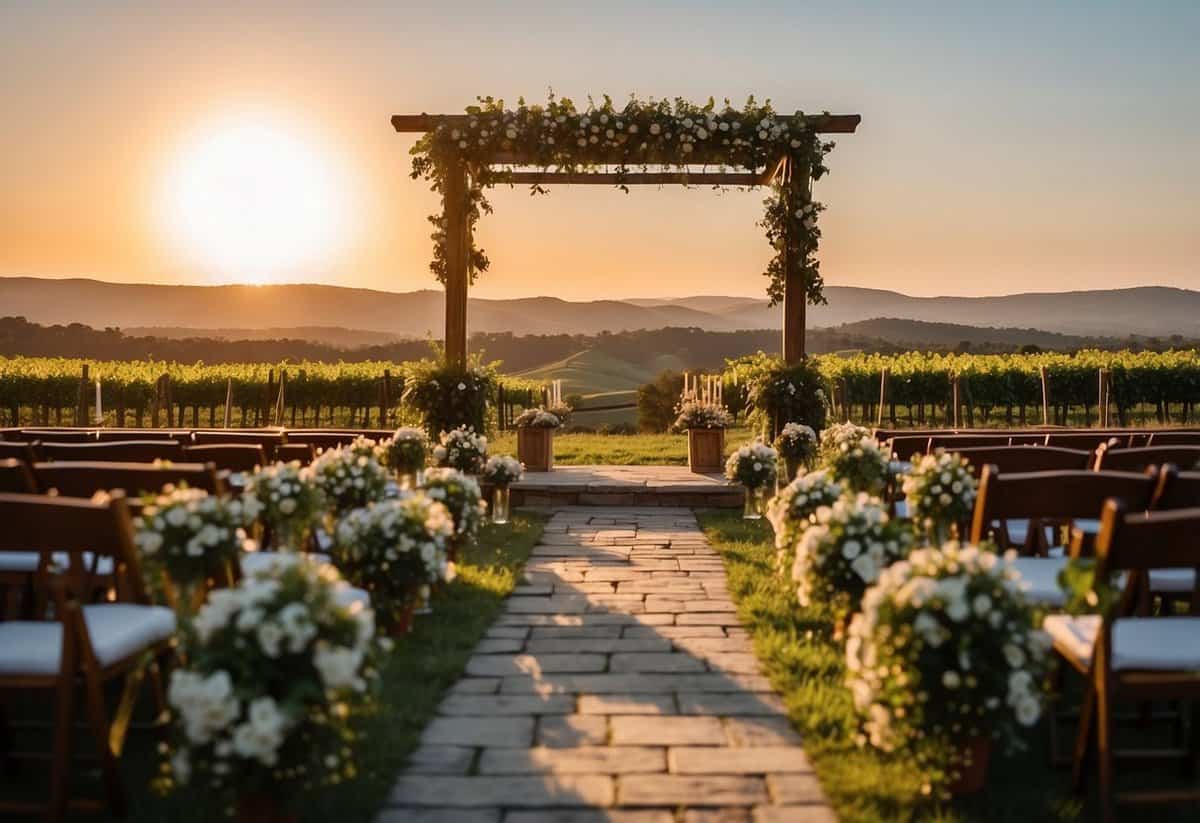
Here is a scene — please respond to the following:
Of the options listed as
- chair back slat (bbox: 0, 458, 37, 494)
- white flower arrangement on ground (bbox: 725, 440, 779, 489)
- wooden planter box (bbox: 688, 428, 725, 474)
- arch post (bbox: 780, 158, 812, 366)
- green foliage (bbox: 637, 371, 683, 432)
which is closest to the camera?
chair back slat (bbox: 0, 458, 37, 494)

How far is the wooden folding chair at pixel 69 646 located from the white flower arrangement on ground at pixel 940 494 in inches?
112

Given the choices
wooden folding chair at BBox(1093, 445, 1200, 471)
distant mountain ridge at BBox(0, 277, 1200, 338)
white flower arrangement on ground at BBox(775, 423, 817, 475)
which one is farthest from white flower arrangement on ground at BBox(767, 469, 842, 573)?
distant mountain ridge at BBox(0, 277, 1200, 338)

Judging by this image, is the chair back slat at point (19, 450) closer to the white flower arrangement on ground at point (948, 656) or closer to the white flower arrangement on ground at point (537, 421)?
the white flower arrangement on ground at point (948, 656)

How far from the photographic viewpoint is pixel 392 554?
437 centimetres

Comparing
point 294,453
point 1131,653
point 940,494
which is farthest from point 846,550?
point 294,453

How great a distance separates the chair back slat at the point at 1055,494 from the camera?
3.35 meters

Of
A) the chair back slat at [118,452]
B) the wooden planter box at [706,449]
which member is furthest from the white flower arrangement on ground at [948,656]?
the wooden planter box at [706,449]

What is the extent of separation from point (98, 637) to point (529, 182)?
8.31 m

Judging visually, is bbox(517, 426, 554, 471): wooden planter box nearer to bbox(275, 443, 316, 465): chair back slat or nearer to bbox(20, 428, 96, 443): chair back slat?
bbox(20, 428, 96, 443): chair back slat

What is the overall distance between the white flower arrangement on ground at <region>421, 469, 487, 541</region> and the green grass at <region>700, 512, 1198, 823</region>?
1.74m

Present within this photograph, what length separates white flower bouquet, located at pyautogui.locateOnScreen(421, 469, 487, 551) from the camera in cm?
568

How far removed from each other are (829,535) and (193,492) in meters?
2.20

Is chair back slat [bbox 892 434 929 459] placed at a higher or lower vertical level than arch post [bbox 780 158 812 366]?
lower

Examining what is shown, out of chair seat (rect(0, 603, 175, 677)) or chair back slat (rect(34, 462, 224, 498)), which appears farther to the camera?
chair back slat (rect(34, 462, 224, 498))
